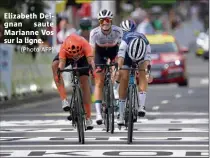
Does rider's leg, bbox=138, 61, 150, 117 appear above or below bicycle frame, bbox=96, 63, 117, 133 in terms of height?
Result: above

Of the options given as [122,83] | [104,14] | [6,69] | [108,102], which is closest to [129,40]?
[104,14]

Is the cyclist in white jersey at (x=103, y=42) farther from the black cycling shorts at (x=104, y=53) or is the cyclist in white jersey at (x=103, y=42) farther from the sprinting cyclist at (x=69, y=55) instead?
the sprinting cyclist at (x=69, y=55)

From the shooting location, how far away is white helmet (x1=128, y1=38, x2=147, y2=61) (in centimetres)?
1151

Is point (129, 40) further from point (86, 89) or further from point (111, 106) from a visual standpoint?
point (111, 106)

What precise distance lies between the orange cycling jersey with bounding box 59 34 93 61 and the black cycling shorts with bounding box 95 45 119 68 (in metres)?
0.89

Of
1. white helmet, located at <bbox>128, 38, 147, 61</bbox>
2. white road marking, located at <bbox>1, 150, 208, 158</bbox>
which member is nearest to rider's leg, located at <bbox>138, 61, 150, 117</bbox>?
white helmet, located at <bbox>128, 38, 147, 61</bbox>

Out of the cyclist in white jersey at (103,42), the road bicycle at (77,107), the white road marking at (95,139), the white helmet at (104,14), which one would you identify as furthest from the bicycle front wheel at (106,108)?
the white helmet at (104,14)

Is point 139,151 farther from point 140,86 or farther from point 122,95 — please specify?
point 140,86

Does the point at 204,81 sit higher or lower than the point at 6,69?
lower

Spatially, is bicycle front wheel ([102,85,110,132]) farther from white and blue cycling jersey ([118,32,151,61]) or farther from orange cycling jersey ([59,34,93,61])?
white and blue cycling jersey ([118,32,151,61])

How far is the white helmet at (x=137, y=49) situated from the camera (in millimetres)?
11508

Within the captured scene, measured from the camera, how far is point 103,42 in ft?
41.5

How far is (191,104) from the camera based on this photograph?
27766 mm

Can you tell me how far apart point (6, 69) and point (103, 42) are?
15197mm
